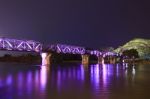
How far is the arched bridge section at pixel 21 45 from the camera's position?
13945 centimetres

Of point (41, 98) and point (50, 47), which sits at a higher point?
point (50, 47)

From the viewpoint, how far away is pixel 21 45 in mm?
154375

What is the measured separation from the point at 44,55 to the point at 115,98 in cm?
14064

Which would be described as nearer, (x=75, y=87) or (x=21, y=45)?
(x=75, y=87)

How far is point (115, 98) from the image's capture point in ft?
105

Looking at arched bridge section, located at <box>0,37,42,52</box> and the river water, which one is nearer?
the river water

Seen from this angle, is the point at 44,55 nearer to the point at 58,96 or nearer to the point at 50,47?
the point at 50,47

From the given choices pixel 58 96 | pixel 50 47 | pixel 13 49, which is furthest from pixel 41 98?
pixel 50 47

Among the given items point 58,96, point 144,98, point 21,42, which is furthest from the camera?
point 21,42

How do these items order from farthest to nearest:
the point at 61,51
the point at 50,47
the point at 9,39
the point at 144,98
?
the point at 61,51
the point at 50,47
the point at 9,39
the point at 144,98

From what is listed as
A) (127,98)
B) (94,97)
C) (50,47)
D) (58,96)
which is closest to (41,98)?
(58,96)

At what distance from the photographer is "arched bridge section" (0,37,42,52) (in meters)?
139

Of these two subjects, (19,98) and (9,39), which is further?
(9,39)

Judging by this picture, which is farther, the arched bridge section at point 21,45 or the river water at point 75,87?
the arched bridge section at point 21,45
